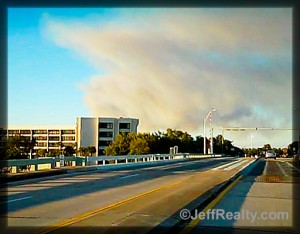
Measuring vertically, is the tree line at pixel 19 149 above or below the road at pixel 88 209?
above

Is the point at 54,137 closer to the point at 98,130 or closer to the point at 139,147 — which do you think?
the point at 98,130

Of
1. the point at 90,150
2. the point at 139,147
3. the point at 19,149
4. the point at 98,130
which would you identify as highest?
the point at 98,130

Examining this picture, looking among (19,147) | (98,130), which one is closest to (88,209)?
(19,147)

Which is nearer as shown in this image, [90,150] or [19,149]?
[19,149]

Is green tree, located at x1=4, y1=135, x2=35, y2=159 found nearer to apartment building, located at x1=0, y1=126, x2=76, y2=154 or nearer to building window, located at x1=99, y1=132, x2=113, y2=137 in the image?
apartment building, located at x1=0, y1=126, x2=76, y2=154

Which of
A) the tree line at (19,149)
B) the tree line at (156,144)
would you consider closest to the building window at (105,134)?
the tree line at (19,149)

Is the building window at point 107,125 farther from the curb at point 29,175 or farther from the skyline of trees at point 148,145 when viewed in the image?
the curb at point 29,175

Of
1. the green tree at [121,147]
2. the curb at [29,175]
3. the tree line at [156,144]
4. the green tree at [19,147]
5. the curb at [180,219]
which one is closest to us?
the curb at [180,219]

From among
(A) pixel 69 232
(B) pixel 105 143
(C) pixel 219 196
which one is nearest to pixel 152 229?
(A) pixel 69 232

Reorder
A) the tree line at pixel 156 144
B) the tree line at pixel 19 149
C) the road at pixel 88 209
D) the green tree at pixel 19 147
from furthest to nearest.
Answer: the tree line at pixel 156 144 < the green tree at pixel 19 147 < the tree line at pixel 19 149 < the road at pixel 88 209

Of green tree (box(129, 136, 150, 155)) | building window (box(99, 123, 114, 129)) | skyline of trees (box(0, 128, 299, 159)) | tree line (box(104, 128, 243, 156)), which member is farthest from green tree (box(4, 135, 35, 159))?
building window (box(99, 123, 114, 129))

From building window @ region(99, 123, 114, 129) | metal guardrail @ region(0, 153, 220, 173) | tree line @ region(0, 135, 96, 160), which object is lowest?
metal guardrail @ region(0, 153, 220, 173)

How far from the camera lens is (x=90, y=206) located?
1324cm

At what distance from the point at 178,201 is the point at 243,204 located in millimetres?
1950
